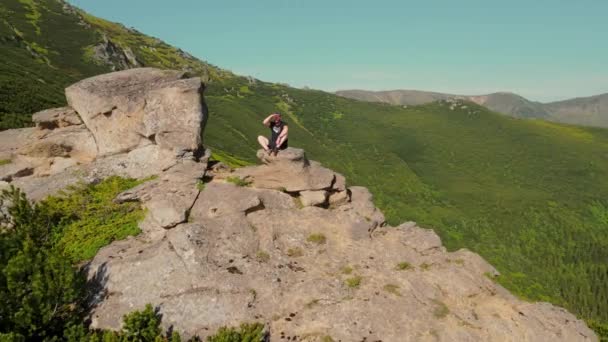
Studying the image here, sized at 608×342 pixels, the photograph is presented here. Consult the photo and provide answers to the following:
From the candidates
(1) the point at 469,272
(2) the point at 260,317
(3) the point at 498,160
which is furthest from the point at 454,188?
(2) the point at 260,317

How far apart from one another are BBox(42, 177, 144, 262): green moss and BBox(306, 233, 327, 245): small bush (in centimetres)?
979

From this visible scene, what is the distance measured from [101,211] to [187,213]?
5206 mm

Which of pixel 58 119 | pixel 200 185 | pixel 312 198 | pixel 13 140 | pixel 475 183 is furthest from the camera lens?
pixel 475 183

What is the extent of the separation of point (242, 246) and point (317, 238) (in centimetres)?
457

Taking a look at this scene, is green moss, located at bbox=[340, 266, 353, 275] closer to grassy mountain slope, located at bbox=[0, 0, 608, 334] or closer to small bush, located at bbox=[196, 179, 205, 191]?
small bush, located at bbox=[196, 179, 205, 191]

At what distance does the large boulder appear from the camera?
27.6 meters

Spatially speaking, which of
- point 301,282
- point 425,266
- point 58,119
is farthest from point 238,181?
point 58,119

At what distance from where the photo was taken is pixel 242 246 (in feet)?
70.4

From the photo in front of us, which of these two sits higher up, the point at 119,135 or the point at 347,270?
the point at 119,135

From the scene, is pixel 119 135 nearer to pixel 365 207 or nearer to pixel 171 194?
pixel 171 194

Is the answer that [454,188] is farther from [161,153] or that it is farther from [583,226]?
[161,153]

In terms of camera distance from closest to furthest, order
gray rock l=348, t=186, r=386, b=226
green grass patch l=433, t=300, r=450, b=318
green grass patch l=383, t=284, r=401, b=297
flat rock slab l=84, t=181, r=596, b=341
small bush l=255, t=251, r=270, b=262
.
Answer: flat rock slab l=84, t=181, r=596, b=341 < green grass patch l=433, t=300, r=450, b=318 < green grass patch l=383, t=284, r=401, b=297 < small bush l=255, t=251, r=270, b=262 < gray rock l=348, t=186, r=386, b=226

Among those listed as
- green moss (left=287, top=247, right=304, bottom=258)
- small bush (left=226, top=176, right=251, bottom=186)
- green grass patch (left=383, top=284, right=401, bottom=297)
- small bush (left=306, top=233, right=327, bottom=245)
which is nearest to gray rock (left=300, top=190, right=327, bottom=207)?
small bush (left=306, top=233, right=327, bottom=245)

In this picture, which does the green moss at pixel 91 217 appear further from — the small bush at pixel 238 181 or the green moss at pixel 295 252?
the green moss at pixel 295 252
